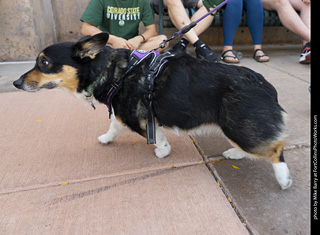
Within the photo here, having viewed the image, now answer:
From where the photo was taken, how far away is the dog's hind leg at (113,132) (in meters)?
2.41

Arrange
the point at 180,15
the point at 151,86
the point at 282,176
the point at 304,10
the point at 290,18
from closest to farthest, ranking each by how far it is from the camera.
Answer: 1. the point at 282,176
2. the point at 151,86
3. the point at 180,15
4. the point at 290,18
5. the point at 304,10

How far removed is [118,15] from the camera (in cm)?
423

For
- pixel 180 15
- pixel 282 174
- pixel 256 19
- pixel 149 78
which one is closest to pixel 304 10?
pixel 256 19

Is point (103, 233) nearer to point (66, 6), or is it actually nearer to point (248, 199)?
point (248, 199)

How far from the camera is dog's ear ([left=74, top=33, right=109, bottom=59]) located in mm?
1874

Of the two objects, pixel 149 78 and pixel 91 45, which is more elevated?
pixel 91 45

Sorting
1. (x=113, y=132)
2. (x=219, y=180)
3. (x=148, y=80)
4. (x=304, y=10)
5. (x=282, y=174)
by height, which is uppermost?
(x=304, y=10)

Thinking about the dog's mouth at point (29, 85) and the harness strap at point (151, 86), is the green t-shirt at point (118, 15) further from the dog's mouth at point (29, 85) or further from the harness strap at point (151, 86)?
the harness strap at point (151, 86)

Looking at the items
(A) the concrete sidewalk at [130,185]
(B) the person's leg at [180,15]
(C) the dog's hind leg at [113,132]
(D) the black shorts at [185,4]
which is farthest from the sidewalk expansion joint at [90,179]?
(D) the black shorts at [185,4]

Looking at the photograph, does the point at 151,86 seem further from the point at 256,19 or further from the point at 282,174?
the point at 256,19

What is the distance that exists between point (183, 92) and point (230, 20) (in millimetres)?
3781

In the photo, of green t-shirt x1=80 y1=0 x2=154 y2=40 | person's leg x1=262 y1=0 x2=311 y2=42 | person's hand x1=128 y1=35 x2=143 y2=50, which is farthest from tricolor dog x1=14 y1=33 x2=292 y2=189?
person's leg x1=262 y1=0 x2=311 y2=42

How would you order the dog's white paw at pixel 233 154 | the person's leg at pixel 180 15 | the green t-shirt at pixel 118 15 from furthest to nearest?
the person's leg at pixel 180 15 < the green t-shirt at pixel 118 15 < the dog's white paw at pixel 233 154

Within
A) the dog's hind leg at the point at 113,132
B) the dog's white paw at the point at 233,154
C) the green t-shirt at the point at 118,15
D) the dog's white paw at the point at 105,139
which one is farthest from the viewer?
the green t-shirt at the point at 118,15
